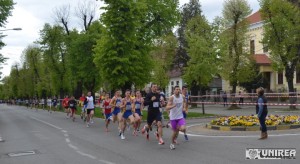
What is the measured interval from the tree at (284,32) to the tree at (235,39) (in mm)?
4290

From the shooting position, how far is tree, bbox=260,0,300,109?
3328 centimetres

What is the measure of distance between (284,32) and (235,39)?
5.64m

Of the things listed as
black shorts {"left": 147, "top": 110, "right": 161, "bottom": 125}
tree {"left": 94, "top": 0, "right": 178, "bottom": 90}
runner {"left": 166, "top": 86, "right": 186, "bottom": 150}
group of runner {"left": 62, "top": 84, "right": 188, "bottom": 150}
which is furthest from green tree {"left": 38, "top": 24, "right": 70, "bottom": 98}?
runner {"left": 166, "top": 86, "right": 186, "bottom": 150}

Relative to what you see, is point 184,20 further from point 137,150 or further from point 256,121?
point 137,150

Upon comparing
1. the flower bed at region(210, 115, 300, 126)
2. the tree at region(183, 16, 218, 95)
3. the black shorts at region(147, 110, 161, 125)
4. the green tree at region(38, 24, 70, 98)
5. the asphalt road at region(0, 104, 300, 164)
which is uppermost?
the green tree at region(38, 24, 70, 98)

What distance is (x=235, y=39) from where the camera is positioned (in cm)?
3856

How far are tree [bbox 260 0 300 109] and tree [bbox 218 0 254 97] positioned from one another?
169 inches

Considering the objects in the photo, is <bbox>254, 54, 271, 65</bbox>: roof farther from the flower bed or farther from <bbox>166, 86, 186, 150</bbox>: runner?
<bbox>166, 86, 186, 150</bbox>: runner

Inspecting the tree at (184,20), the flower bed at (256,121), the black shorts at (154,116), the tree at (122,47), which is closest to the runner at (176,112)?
the black shorts at (154,116)

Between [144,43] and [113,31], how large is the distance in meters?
3.49

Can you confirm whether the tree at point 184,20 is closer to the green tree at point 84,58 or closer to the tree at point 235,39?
the green tree at point 84,58

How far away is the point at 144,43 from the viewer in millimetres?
31391

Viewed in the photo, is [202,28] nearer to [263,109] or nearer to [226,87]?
[226,87]

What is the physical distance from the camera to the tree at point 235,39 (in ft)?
126
